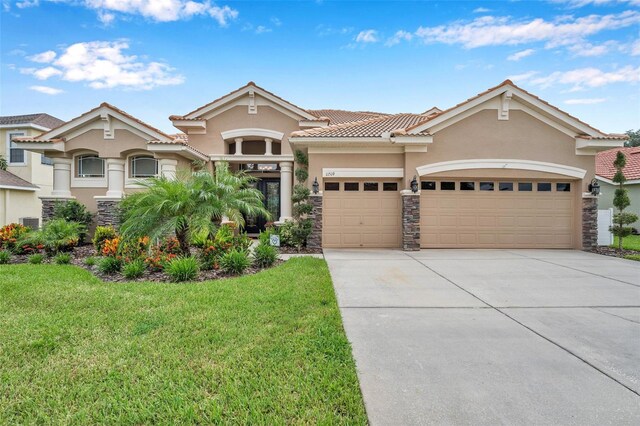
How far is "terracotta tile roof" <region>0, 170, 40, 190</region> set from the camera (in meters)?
15.2

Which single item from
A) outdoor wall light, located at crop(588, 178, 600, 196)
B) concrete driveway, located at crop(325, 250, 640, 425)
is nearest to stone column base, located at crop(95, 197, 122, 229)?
concrete driveway, located at crop(325, 250, 640, 425)

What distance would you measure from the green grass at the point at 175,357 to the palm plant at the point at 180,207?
1.91 meters

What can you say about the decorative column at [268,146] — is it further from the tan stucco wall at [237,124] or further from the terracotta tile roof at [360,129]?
the terracotta tile roof at [360,129]

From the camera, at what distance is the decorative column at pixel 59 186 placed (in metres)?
11.8

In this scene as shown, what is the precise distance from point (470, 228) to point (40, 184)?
901 inches

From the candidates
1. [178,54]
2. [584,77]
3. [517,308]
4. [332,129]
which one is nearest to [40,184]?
[178,54]

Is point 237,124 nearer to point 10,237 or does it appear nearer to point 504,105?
point 10,237

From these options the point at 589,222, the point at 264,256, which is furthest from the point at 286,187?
the point at 589,222

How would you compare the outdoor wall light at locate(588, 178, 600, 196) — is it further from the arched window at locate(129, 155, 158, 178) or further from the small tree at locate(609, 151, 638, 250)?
the arched window at locate(129, 155, 158, 178)

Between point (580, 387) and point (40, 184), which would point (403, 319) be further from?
point (40, 184)

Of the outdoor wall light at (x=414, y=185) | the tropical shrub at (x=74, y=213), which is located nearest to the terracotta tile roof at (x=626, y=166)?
the outdoor wall light at (x=414, y=185)

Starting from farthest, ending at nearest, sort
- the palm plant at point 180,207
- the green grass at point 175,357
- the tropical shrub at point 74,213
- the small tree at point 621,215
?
the tropical shrub at point 74,213 → the small tree at point 621,215 → the palm plant at point 180,207 → the green grass at point 175,357

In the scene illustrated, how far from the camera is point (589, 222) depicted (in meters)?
10.9

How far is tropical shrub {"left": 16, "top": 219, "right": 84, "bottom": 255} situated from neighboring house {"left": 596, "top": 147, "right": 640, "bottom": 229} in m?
23.9
